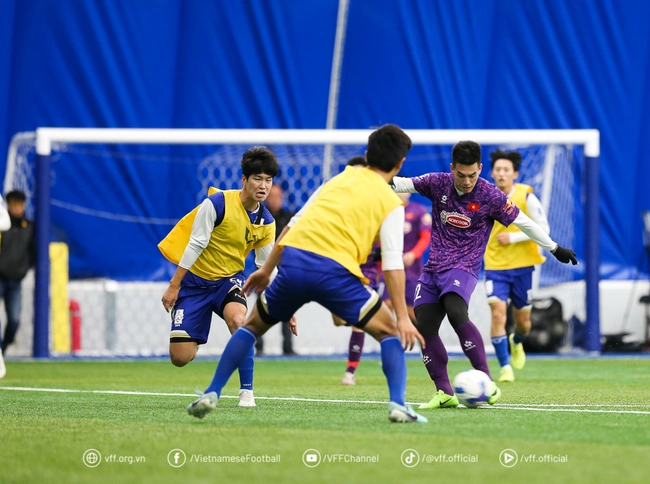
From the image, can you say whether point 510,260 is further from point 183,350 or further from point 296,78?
point 296,78

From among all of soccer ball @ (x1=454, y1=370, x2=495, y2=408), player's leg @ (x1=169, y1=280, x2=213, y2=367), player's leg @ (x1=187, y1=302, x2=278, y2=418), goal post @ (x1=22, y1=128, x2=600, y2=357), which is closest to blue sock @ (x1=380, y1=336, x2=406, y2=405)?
player's leg @ (x1=187, y1=302, x2=278, y2=418)

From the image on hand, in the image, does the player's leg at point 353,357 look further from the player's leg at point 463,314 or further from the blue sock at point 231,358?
the blue sock at point 231,358

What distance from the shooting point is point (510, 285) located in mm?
10734

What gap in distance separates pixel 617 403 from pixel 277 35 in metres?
12.8

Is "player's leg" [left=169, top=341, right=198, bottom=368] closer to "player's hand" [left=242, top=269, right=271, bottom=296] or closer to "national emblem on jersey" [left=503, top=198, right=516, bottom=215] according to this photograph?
"player's hand" [left=242, top=269, right=271, bottom=296]

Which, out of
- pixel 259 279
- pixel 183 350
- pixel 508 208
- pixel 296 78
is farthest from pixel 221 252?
pixel 296 78

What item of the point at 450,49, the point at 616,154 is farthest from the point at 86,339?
the point at 616,154

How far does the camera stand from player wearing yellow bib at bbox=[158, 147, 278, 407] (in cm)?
716

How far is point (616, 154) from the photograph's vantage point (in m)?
18.5

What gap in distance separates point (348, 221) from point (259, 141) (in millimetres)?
9455

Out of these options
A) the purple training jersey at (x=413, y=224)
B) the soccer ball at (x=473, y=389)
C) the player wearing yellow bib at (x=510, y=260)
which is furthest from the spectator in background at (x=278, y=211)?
the soccer ball at (x=473, y=389)

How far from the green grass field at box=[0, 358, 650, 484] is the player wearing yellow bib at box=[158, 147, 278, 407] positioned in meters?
0.52

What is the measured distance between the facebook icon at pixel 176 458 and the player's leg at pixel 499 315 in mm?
5680

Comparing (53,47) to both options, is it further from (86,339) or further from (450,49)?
(450,49)
